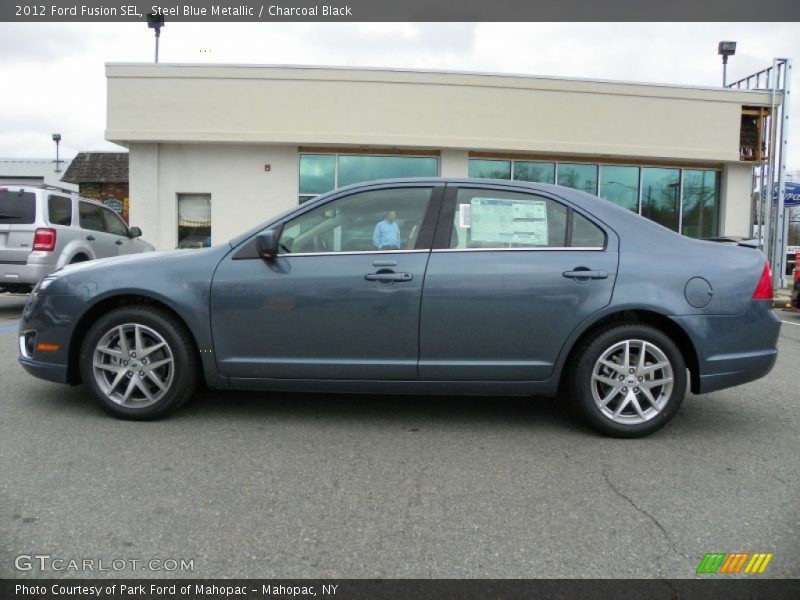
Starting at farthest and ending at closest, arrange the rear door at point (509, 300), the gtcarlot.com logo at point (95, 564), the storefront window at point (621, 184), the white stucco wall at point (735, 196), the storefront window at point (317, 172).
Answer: the white stucco wall at point (735, 196), the storefront window at point (621, 184), the storefront window at point (317, 172), the rear door at point (509, 300), the gtcarlot.com logo at point (95, 564)

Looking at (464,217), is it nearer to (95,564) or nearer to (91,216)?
(95,564)

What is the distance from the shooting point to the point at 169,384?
387 cm

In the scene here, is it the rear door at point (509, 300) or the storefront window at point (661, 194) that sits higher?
the storefront window at point (661, 194)

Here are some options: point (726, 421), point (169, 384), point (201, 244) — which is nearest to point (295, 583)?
point (169, 384)

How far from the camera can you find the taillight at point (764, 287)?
3.79 metres

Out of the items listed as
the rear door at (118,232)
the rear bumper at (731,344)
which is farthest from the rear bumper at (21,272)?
the rear bumper at (731,344)

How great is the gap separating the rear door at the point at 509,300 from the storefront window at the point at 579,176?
1247cm

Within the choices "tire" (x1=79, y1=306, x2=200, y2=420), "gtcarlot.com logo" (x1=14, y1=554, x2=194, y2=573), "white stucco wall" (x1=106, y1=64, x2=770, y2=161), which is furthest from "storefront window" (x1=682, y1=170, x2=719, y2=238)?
"gtcarlot.com logo" (x1=14, y1=554, x2=194, y2=573)

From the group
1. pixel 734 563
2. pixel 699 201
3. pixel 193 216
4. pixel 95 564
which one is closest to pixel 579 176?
pixel 699 201

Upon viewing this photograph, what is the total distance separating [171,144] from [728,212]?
14738 millimetres

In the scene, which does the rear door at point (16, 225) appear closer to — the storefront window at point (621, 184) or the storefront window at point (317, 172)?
the storefront window at point (317, 172)

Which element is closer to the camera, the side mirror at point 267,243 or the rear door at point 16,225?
the side mirror at point 267,243

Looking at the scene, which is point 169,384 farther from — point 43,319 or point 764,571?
point 764,571


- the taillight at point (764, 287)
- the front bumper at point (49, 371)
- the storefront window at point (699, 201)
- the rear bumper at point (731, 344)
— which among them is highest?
the storefront window at point (699, 201)
